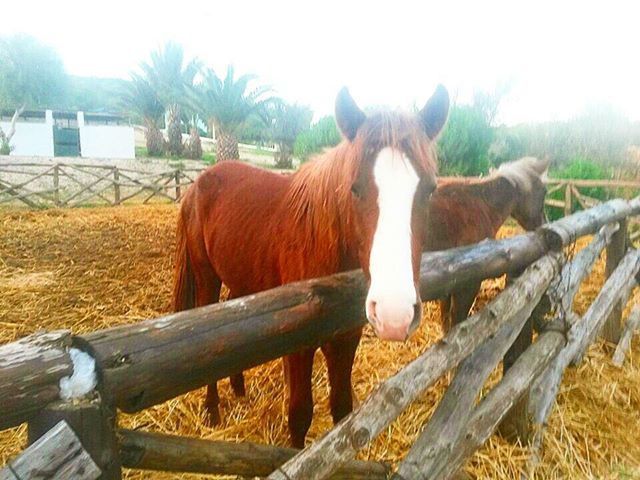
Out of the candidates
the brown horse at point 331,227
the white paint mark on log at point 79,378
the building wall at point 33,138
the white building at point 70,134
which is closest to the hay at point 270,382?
the brown horse at point 331,227

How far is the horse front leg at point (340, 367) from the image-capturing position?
1.93 meters

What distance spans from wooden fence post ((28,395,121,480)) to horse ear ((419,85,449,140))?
1.24 metres

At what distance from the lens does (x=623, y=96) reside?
22.5ft

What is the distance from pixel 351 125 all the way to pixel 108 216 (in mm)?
8286

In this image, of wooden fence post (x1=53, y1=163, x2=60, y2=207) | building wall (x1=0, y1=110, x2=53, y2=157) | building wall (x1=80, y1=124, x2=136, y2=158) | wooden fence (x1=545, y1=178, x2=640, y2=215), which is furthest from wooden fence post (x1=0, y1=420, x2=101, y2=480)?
building wall (x1=0, y1=110, x2=53, y2=157)

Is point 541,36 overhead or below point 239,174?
overhead

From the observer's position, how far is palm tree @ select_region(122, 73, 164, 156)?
1234 centimetres

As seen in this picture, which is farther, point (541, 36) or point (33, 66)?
point (33, 66)

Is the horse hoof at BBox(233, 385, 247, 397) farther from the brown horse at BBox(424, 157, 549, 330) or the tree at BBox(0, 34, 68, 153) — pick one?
the tree at BBox(0, 34, 68, 153)

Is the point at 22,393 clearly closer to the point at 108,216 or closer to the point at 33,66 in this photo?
the point at 108,216

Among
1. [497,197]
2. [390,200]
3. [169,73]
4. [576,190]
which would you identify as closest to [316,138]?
[497,197]

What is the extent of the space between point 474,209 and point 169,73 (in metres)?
11.0

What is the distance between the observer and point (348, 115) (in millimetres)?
1453

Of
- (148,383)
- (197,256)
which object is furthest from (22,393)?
(197,256)
